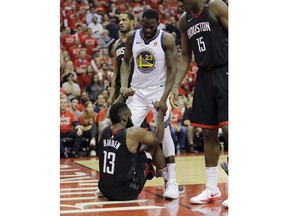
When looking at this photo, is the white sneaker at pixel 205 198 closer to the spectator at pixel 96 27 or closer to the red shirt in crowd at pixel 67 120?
the red shirt in crowd at pixel 67 120

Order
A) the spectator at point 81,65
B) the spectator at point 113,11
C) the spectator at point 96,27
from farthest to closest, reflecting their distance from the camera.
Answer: the spectator at point 113,11
the spectator at point 96,27
the spectator at point 81,65

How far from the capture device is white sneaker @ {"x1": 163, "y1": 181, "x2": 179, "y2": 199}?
19.7 feet

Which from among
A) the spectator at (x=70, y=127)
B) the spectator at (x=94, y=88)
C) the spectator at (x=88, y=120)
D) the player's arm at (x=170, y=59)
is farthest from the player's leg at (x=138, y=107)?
the spectator at (x=94, y=88)

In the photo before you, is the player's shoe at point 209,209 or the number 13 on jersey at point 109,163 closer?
the player's shoe at point 209,209

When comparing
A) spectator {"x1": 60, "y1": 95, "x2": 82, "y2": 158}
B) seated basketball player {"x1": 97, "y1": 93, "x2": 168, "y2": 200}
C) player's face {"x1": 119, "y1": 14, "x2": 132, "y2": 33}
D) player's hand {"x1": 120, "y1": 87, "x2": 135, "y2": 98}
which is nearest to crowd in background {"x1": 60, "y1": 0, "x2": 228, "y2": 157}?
spectator {"x1": 60, "y1": 95, "x2": 82, "y2": 158}

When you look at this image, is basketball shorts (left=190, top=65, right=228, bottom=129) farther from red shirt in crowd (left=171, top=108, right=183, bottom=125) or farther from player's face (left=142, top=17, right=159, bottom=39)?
red shirt in crowd (left=171, top=108, right=183, bottom=125)

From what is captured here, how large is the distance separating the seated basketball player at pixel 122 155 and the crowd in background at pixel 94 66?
3428mm

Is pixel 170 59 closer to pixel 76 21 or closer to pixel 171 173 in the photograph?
pixel 171 173

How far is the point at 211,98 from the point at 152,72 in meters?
1.08

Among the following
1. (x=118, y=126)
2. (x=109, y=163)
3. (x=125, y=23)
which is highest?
(x=125, y=23)

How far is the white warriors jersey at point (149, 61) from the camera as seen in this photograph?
20.7 feet

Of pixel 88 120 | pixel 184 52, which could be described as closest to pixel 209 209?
pixel 184 52

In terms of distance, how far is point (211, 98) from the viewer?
5.50 m
